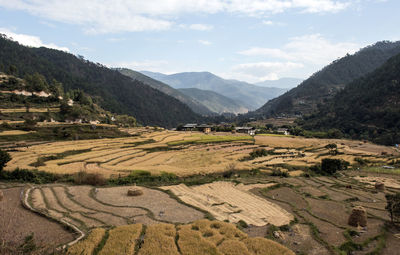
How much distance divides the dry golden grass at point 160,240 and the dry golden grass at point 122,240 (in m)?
0.63

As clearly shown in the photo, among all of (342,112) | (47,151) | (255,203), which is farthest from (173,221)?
(342,112)

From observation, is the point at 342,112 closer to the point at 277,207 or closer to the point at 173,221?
the point at 277,207

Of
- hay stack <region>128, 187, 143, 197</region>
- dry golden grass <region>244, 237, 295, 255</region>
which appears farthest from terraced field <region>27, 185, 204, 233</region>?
dry golden grass <region>244, 237, 295, 255</region>

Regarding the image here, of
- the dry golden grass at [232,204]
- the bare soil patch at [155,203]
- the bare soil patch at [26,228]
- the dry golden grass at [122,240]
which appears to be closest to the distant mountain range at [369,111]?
the dry golden grass at [232,204]

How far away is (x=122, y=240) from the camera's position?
45.2 ft

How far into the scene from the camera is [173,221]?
58.6ft

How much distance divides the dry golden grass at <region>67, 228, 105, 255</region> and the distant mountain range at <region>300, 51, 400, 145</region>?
118346 mm

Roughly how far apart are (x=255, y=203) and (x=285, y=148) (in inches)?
2109

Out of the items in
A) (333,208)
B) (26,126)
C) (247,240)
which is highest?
(26,126)

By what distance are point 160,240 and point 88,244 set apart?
12.9 ft

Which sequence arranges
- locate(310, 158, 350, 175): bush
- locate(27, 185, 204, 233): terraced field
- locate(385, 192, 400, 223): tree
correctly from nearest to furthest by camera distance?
locate(27, 185, 204, 233): terraced field
locate(385, 192, 400, 223): tree
locate(310, 158, 350, 175): bush

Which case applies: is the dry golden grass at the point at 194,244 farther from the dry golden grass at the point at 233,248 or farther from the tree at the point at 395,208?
the tree at the point at 395,208

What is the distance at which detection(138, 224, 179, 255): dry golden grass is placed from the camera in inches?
513

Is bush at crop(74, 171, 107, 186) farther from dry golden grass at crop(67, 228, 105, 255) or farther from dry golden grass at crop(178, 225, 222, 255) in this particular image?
dry golden grass at crop(178, 225, 222, 255)
